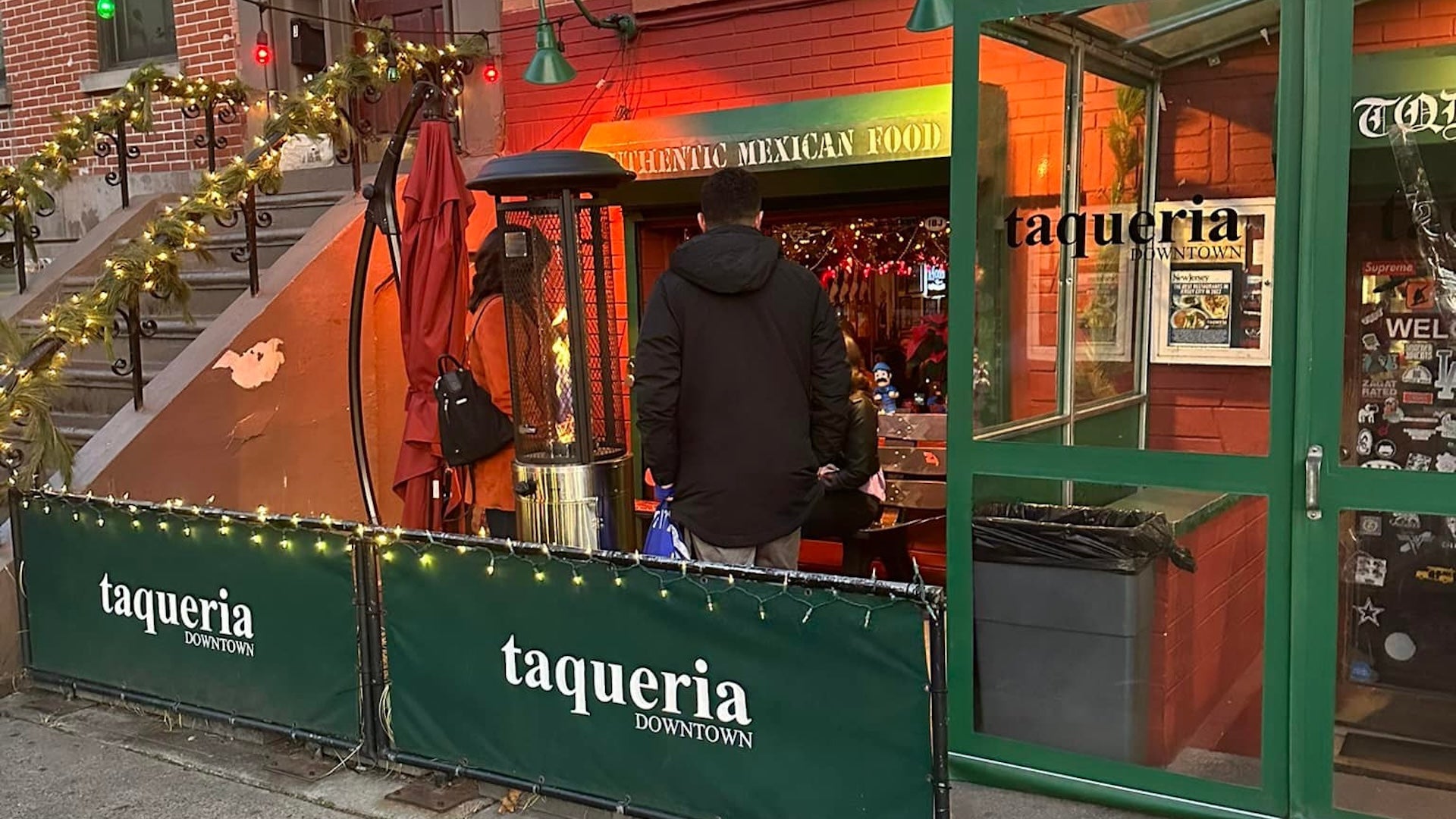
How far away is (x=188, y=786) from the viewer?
4.23m

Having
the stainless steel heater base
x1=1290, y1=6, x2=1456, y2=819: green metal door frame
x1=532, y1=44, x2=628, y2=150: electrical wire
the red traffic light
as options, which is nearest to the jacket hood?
the stainless steel heater base

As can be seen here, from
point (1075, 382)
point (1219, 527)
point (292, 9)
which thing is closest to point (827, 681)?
point (1219, 527)

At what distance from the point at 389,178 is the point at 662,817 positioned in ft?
12.0

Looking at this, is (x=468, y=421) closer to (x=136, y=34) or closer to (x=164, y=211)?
(x=164, y=211)

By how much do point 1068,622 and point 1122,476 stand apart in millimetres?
556

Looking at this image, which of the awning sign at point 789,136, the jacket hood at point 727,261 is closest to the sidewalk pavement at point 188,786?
the jacket hood at point 727,261

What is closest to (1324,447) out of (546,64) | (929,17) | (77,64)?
(929,17)

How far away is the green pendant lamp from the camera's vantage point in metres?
6.07

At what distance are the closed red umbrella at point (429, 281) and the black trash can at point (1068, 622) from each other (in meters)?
2.69

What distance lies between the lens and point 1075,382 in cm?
448

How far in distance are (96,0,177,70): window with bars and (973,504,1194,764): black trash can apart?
7.98 metres

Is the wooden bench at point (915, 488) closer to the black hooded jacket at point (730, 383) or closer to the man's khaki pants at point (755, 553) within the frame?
the man's khaki pants at point (755, 553)

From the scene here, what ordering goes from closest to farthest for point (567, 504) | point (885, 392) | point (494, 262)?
point (567, 504)
point (494, 262)
point (885, 392)

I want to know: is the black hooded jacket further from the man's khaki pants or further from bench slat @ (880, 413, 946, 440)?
bench slat @ (880, 413, 946, 440)
